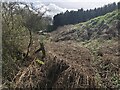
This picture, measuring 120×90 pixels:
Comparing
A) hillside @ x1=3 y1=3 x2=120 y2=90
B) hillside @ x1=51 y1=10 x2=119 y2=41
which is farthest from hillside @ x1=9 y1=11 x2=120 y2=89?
hillside @ x1=51 y1=10 x2=119 y2=41

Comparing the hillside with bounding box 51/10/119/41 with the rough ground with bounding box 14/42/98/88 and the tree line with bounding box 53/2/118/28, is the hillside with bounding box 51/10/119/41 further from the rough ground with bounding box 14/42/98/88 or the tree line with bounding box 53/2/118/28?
the tree line with bounding box 53/2/118/28

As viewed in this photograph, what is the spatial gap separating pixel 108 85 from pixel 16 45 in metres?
4.09

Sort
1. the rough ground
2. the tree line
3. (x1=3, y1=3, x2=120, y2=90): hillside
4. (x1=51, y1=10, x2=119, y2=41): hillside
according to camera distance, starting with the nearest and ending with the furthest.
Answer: the rough ground
(x1=3, y1=3, x2=120, y2=90): hillside
(x1=51, y1=10, x2=119, y2=41): hillside
the tree line

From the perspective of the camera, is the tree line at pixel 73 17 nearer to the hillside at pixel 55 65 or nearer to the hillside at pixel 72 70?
the hillside at pixel 55 65

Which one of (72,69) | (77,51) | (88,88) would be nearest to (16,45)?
(77,51)

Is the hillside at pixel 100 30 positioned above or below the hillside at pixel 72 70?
above

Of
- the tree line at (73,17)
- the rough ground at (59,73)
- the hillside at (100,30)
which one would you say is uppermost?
the tree line at (73,17)

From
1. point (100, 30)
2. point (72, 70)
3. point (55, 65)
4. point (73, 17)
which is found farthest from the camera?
point (73, 17)

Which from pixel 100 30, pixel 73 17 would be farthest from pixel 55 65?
pixel 73 17

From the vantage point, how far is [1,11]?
34.8 ft

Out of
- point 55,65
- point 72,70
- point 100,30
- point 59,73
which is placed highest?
point 100,30

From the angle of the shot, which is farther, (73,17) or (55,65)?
(73,17)

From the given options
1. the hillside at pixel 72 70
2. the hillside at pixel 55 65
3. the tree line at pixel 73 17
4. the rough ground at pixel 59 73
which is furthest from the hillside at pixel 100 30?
the tree line at pixel 73 17

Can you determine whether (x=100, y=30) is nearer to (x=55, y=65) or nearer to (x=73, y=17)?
(x=55, y=65)
